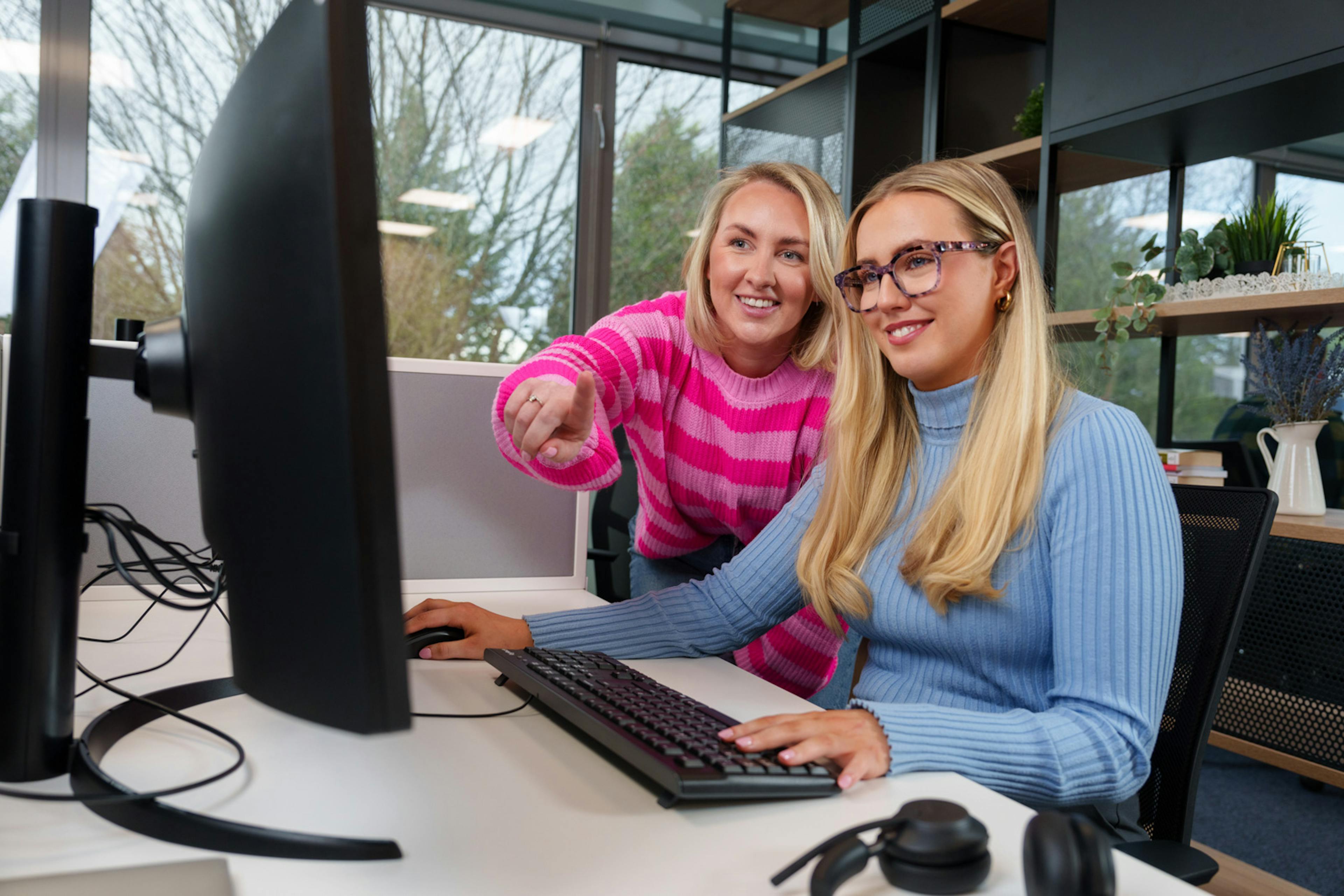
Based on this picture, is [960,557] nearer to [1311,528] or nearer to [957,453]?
[957,453]

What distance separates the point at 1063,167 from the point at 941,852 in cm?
252

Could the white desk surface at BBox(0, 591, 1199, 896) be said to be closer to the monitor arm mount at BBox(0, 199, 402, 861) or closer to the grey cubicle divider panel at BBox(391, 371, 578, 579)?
the monitor arm mount at BBox(0, 199, 402, 861)

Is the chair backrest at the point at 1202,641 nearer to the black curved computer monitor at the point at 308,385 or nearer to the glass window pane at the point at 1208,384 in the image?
the black curved computer monitor at the point at 308,385

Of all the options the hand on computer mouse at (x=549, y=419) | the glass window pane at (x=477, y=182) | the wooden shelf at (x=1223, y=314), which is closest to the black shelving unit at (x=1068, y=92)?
the wooden shelf at (x=1223, y=314)

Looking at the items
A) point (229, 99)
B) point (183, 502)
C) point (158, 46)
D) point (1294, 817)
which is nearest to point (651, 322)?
point (183, 502)

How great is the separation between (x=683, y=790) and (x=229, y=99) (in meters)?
0.49

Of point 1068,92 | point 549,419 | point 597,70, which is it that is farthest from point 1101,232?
point 549,419

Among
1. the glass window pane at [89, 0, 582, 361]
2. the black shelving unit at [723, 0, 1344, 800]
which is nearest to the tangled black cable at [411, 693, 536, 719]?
the black shelving unit at [723, 0, 1344, 800]

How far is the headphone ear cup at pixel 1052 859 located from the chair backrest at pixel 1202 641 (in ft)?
1.70

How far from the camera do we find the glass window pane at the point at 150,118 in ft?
11.1

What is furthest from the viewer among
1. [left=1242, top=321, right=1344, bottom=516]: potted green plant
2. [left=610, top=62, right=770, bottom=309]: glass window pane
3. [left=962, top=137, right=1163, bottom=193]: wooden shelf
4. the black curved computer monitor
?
[left=610, top=62, right=770, bottom=309]: glass window pane

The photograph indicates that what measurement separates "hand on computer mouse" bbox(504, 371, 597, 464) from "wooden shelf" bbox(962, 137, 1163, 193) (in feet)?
6.25

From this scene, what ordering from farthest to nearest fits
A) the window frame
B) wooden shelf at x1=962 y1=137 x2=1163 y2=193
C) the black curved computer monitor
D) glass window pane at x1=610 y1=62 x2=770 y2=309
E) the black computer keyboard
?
glass window pane at x1=610 y1=62 x2=770 y2=309, the window frame, wooden shelf at x1=962 y1=137 x2=1163 y2=193, the black computer keyboard, the black curved computer monitor

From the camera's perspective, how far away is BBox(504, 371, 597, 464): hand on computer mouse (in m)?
1.12
